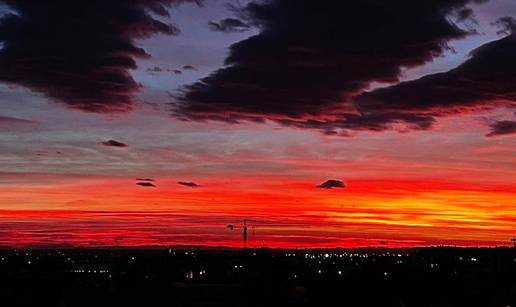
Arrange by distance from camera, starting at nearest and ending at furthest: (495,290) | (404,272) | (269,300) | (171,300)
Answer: (171,300) → (269,300) → (495,290) → (404,272)

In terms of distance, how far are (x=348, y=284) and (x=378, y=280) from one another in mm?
3810

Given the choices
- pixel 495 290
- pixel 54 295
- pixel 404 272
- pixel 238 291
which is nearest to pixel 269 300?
pixel 238 291

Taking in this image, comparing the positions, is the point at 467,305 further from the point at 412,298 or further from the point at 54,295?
the point at 54,295

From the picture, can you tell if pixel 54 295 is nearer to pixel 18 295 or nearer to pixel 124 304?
pixel 18 295

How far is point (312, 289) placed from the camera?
71688 millimetres

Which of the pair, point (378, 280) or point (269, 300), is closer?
point (269, 300)

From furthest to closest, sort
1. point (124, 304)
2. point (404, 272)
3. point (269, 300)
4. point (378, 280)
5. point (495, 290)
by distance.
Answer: point (404, 272) → point (378, 280) → point (495, 290) → point (269, 300) → point (124, 304)

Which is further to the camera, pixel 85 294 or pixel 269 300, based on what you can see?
pixel 269 300

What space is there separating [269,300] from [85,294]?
17.2 meters

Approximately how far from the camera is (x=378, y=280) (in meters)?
74.1

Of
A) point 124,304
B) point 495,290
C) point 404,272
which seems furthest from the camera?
point 404,272

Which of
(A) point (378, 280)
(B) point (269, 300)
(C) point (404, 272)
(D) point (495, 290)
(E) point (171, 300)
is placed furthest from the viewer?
(C) point (404, 272)

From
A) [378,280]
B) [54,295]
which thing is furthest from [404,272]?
[54,295]

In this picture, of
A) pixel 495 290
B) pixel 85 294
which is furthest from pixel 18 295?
pixel 495 290
